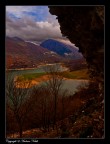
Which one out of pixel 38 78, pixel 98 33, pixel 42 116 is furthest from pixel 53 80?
pixel 98 33

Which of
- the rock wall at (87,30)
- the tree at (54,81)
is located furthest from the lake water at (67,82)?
the rock wall at (87,30)

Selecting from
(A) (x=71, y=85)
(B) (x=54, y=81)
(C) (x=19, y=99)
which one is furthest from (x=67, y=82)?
(C) (x=19, y=99)

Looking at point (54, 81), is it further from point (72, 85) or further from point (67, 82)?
point (72, 85)

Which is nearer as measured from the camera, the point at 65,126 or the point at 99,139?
the point at 99,139

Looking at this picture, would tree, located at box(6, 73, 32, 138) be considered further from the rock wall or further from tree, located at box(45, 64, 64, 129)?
Answer: the rock wall

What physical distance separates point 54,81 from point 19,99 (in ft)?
6.69

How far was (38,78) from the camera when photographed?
1482 centimetres

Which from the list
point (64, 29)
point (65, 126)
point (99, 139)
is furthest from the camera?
Result: point (65, 126)

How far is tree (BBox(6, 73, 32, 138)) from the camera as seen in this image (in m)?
15.2

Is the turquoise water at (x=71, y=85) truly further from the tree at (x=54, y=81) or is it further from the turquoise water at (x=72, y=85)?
the tree at (x=54, y=81)

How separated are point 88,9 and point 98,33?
83 centimetres

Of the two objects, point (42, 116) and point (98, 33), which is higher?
point (98, 33)

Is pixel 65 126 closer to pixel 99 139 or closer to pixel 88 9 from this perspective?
pixel 99 139

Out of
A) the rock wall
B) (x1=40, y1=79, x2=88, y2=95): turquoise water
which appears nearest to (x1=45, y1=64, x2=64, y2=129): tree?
(x1=40, y1=79, x2=88, y2=95): turquoise water
